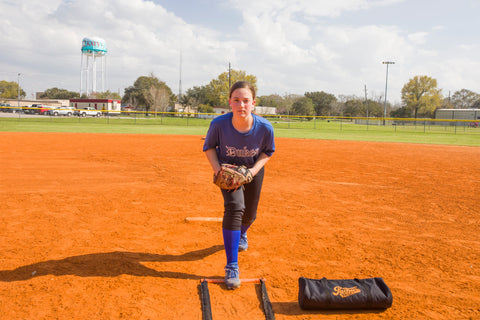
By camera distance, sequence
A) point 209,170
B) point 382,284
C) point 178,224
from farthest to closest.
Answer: point 209,170 → point 178,224 → point 382,284

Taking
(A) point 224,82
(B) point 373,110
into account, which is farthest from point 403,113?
(A) point 224,82

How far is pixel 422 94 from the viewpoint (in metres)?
69.1

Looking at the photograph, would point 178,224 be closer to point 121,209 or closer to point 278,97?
point 121,209

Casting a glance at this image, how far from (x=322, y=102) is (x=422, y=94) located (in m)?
22.2

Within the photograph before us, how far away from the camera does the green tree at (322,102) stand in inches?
3277

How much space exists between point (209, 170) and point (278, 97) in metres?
92.4

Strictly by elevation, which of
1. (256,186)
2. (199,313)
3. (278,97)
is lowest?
(199,313)

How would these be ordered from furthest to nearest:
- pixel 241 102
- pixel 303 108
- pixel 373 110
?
1. pixel 373 110
2. pixel 303 108
3. pixel 241 102

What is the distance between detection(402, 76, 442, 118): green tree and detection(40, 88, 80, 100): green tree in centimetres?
9280

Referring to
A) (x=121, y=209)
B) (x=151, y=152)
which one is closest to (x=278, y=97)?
(x=151, y=152)

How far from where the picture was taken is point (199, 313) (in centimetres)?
267

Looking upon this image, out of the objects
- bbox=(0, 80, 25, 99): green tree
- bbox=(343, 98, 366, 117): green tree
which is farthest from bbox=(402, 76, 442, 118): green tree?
bbox=(0, 80, 25, 99): green tree

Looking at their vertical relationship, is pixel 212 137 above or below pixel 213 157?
above

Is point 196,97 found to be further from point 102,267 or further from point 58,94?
point 102,267
